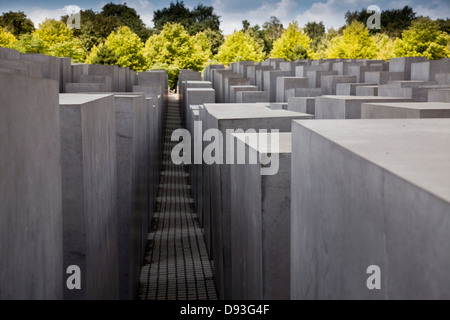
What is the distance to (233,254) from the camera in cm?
648

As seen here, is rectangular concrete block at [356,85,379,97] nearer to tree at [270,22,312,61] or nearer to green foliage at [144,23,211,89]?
green foliage at [144,23,211,89]

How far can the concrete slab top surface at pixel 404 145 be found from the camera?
2.08m

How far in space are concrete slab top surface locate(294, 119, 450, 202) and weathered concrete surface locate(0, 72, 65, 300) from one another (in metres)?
1.55

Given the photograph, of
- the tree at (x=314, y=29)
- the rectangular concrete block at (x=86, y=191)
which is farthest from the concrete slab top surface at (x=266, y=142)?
the tree at (x=314, y=29)

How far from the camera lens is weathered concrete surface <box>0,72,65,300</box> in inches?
104

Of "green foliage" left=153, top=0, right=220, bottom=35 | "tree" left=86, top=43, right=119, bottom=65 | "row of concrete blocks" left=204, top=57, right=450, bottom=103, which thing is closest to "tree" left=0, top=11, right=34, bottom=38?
"green foliage" left=153, top=0, right=220, bottom=35

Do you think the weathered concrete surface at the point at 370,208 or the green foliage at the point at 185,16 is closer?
the weathered concrete surface at the point at 370,208

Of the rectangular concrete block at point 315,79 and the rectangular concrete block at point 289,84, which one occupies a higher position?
the rectangular concrete block at point 315,79

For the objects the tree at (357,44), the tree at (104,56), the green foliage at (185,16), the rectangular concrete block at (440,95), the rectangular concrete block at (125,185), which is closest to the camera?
the rectangular concrete block at (125,185)

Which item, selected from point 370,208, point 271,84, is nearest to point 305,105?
point 370,208

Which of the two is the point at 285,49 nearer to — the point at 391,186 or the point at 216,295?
the point at 216,295

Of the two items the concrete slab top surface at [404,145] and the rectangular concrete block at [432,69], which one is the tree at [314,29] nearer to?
the rectangular concrete block at [432,69]

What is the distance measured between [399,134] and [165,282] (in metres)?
6.34
